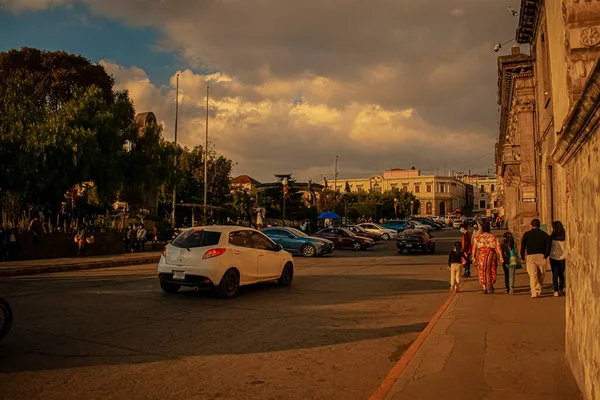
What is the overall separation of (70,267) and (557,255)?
15864 mm

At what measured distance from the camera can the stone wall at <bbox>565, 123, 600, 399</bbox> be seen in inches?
156

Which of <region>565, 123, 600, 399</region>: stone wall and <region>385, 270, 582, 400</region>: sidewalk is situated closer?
<region>565, 123, 600, 399</region>: stone wall

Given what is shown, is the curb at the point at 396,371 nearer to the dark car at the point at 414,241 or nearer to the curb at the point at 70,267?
the curb at the point at 70,267

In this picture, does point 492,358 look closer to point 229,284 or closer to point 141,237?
point 229,284

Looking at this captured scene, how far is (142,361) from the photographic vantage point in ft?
21.5

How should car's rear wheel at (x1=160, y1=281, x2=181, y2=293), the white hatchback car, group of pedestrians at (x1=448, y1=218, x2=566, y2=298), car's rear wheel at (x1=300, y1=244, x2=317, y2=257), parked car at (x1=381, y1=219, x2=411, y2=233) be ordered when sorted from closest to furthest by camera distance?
group of pedestrians at (x1=448, y1=218, x2=566, y2=298) < the white hatchback car < car's rear wheel at (x1=160, y1=281, x2=181, y2=293) < car's rear wheel at (x1=300, y1=244, x2=317, y2=257) < parked car at (x1=381, y1=219, x2=411, y2=233)

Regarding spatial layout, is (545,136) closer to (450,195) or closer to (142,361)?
(142,361)

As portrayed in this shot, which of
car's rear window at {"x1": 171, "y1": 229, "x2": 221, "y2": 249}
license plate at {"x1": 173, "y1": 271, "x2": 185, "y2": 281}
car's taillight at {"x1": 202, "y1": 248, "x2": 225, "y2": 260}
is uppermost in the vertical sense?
car's rear window at {"x1": 171, "y1": 229, "x2": 221, "y2": 249}

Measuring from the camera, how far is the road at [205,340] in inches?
223

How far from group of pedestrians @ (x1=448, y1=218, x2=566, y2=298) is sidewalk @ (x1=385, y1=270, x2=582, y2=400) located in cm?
114

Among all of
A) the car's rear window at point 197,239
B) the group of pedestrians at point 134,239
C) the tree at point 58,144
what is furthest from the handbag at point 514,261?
the tree at point 58,144

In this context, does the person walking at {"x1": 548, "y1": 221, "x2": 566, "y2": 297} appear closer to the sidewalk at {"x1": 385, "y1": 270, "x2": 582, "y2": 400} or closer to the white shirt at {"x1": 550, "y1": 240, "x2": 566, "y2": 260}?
the white shirt at {"x1": 550, "y1": 240, "x2": 566, "y2": 260}

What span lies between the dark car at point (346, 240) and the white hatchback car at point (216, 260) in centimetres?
1892

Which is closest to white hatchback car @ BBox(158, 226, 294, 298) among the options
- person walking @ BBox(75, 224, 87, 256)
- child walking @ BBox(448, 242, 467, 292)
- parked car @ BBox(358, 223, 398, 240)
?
Answer: child walking @ BBox(448, 242, 467, 292)
